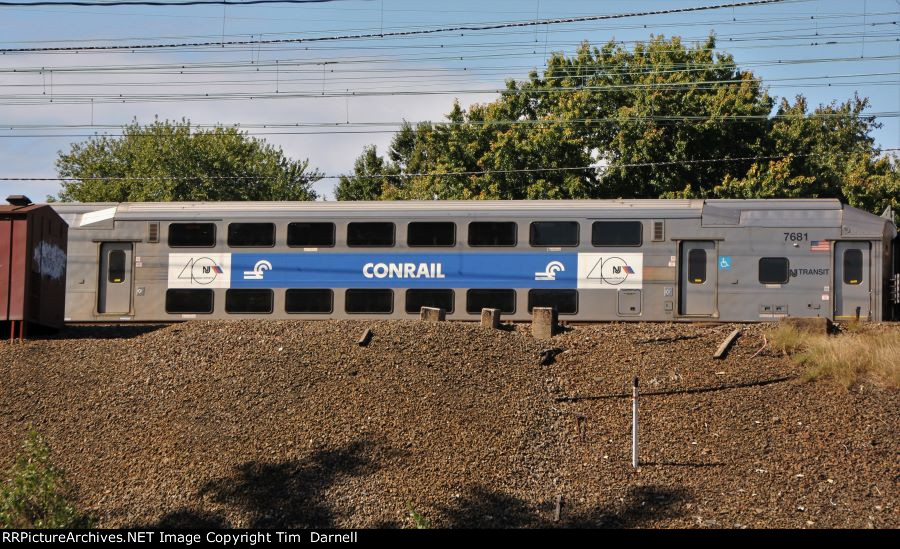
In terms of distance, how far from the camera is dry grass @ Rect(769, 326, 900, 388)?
1619 centimetres

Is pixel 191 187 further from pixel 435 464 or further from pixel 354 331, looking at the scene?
pixel 435 464

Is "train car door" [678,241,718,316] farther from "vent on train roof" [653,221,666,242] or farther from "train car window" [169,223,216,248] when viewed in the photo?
"train car window" [169,223,216,248]

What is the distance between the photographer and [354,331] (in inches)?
782

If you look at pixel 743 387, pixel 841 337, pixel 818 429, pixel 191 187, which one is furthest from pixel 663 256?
pixel 191 187

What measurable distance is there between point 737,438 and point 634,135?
25.5 meters

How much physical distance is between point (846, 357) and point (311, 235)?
1372 cm

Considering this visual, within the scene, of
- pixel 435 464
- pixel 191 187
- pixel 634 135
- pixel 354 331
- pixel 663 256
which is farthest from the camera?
pixel 191 187

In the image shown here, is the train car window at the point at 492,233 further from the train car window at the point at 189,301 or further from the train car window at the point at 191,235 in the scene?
the train car window at the point at 189,301

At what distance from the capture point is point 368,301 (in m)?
24.6

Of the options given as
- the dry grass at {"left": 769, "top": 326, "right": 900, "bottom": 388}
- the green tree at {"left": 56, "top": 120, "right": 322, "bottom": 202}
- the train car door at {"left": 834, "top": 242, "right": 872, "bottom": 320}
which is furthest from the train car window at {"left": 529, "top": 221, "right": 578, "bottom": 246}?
the green tree at {"left": 56, "top": 120, "right": 322, "bottom": 202}

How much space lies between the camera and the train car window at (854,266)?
23.3m

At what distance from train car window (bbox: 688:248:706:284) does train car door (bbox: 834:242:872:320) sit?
3164 millimetres

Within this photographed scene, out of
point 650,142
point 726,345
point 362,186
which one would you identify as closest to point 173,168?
point 362,186

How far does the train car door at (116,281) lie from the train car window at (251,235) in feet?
9.43
